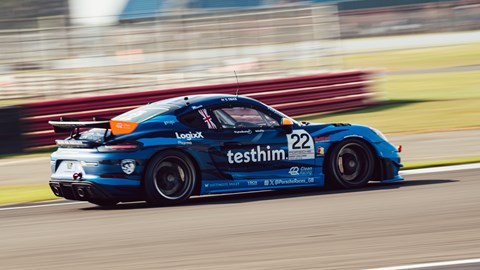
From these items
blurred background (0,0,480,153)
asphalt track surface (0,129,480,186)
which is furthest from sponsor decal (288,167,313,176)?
blurred background (0,0,480,153)

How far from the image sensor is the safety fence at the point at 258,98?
17516 millimetres

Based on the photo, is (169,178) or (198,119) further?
(198,119)

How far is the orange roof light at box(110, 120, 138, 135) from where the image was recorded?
10070mm

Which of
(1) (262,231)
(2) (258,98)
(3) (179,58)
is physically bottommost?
(1) (262,231)

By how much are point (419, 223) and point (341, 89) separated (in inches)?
547

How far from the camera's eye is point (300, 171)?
10.7 m

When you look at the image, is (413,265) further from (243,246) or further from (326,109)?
(326,109)

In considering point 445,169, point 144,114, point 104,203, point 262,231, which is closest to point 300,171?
point 144,114

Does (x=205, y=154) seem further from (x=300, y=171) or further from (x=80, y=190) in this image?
(x=80, y=190)

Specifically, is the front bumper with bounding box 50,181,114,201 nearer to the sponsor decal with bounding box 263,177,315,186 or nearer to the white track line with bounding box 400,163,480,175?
the sponsor decal with bounding box 263,177,315,186

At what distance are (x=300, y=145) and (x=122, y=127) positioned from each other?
213cm

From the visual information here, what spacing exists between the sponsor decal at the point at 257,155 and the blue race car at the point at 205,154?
12mm

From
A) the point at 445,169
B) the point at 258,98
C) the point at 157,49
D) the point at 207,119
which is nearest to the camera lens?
the point at 207,119

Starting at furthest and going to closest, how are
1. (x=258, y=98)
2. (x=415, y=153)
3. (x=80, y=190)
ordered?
(x=258, y=98) < (x=415, y=153) < (x=80, y=190)
